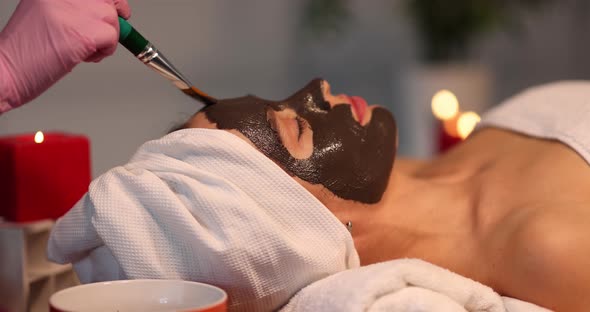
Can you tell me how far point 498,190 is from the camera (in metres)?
1.26

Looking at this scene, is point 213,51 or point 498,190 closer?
point 498,190

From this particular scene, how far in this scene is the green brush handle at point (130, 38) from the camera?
1.09m

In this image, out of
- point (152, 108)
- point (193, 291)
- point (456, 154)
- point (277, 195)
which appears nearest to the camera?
point (193, 291)

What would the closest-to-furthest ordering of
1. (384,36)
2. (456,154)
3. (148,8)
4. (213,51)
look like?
1. (456,154)
2. (148,8)
3. (213,51)
4. (384,36)

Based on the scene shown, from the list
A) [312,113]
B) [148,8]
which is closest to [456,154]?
[312,113]

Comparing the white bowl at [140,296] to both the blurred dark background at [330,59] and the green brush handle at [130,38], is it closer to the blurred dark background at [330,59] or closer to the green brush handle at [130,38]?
the green brush handle at [130,38]

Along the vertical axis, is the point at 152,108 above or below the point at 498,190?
below

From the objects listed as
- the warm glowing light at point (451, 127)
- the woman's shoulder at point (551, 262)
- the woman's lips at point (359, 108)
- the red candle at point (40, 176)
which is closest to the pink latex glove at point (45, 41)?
the red candle at point (40, 176)

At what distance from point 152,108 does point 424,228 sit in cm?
142

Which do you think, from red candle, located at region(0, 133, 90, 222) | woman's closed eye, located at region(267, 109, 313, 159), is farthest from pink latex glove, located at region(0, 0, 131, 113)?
woman's closed eye, located at region(267, 109, 313, 159)

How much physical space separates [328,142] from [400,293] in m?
0.27

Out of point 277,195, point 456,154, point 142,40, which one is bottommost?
point 456,154

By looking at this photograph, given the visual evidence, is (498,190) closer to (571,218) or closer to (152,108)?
(571,218)

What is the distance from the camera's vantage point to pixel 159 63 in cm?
112
